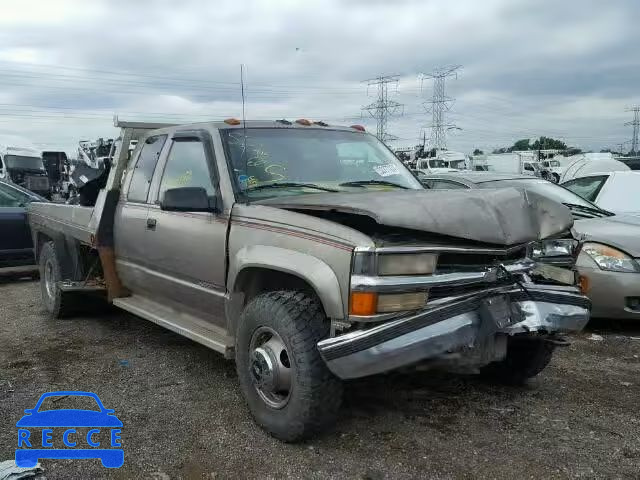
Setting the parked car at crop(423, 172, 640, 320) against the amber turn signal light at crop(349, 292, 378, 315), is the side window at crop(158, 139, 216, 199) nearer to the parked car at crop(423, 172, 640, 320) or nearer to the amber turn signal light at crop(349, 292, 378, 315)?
the amber turn signal light at crop(349, 292, 378, 315)

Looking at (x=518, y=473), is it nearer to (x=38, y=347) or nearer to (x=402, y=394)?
(x=402, y=394)

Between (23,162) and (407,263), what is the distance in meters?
26.8

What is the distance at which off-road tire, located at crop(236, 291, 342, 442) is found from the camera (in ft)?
10.6

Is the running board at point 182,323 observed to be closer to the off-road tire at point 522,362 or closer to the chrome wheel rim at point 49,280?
the chrome wheel rim at point 49,280

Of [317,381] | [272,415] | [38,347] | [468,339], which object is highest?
[468,339]

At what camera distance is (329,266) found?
3.14 m

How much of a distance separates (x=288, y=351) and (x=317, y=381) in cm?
23

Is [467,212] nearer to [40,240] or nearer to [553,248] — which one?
[553,248]

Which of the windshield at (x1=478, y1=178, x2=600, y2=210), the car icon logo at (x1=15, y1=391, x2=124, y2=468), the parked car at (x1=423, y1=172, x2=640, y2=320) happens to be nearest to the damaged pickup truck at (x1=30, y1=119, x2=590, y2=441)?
the car icon logo at (x1=15, y1=391, x2=124, y2=468)

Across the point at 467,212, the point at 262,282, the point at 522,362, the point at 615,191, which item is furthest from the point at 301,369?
the point at 615,191

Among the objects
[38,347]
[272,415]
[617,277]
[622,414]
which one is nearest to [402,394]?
[272,415]

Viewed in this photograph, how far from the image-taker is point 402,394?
426cm

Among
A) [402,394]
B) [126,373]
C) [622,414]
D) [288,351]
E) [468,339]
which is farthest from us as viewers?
[126,373]

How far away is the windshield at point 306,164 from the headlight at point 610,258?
6.95 ft
